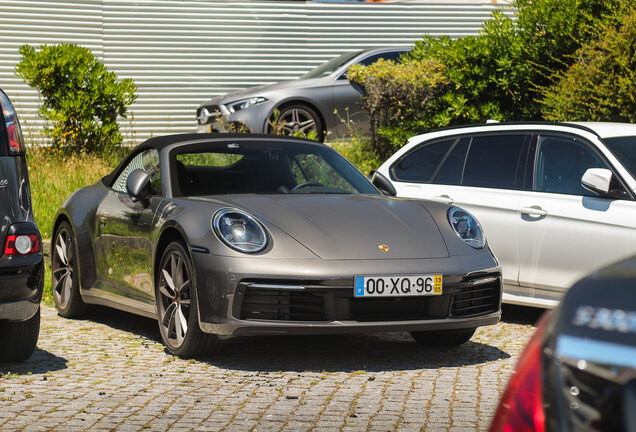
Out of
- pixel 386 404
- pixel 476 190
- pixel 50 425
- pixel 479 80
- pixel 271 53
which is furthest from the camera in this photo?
pixel 271 53

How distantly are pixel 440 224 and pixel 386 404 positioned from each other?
1641 millimetres

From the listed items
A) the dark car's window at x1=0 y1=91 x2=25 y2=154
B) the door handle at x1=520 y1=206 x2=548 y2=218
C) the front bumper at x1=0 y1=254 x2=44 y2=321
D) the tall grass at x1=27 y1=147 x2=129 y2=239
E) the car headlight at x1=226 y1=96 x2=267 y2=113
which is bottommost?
the tall grass at x1=27 y1=147 x2=129 y2=239

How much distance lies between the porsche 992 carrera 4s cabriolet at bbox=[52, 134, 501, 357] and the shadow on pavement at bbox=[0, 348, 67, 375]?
674 millimetres

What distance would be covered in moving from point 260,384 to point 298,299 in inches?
21.1

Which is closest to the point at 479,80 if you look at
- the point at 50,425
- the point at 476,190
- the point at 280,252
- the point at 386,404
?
the point at 476,190

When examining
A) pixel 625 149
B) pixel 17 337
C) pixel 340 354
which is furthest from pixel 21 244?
pixel 625 149

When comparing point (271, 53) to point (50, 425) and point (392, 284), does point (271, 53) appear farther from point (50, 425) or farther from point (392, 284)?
point (50, 425)

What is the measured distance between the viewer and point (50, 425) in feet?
15.2

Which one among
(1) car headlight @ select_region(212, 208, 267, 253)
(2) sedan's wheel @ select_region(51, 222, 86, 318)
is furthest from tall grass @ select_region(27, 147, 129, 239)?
(1) car headlight @ select_region(212, 208, 267, 253)

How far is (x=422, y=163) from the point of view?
343 inches

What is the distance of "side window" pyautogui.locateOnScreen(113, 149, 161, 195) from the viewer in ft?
23.1

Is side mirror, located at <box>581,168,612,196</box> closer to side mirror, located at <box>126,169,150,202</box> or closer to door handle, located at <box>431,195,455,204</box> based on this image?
door handle, located at <box>431,195,455,204</box>

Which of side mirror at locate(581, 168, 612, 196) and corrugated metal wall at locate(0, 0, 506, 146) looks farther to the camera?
corrugated metal wall at locate(0, 0, 506, 146)

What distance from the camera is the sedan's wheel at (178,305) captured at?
6059mm
